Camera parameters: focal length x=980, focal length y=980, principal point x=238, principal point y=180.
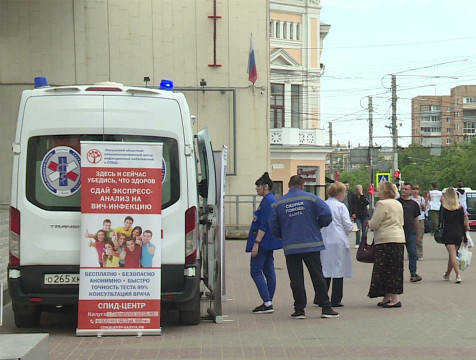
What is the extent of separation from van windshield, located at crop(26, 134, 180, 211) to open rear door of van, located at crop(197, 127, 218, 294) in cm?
103

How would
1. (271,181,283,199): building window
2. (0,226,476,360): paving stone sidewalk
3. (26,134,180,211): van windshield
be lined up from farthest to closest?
(271,181,283,199): building window → (26,134,180,211): van windshield → (0,226,476,360): paving stone sidewalk

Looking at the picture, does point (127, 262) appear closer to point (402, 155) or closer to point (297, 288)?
point (297, 288)

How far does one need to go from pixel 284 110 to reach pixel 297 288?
4287 centimetres

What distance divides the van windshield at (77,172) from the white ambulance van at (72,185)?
0.01m

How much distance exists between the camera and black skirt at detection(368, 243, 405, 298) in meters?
12.7

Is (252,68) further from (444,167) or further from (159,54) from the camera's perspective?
(444,167)

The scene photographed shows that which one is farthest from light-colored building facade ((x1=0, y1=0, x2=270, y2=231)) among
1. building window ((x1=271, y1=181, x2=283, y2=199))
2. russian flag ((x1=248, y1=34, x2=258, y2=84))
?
building window ((x1=271, y1=181, x2=283, y2=199))

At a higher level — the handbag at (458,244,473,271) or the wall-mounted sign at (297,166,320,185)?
the wall-mounted sign at (297,166,320,185)

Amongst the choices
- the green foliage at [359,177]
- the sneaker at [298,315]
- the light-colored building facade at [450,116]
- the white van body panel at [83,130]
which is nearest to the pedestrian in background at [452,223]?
the sneaker at [298,315]

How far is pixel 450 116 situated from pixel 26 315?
182 meters

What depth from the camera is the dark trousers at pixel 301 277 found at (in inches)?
461

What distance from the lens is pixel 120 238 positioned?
1045 centimetres

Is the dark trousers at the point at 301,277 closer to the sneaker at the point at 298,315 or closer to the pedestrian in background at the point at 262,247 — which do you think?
the sneaker at the point at 298,315

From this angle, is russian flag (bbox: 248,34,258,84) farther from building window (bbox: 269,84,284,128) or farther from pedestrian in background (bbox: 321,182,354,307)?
building window (bbox: 269,84,284,128)
